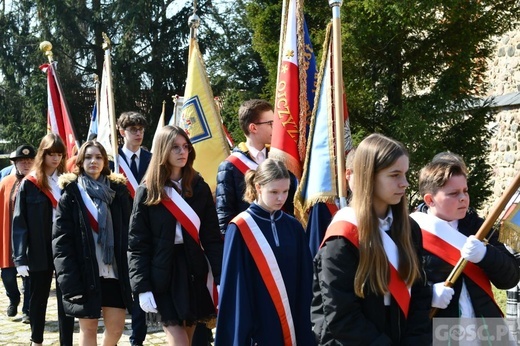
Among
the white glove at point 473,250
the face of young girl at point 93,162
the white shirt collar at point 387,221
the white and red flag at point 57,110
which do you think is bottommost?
the white glove at point 473,250

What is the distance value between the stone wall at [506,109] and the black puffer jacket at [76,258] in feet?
33.0

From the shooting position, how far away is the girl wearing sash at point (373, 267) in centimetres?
283

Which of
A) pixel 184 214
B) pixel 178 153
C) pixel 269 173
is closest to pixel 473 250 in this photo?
pixel 269 173

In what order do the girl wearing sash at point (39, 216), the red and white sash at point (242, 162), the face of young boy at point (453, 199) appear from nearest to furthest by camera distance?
the face of young boy at point (453, 199)
the red and white sash at point (242, 162)
the girl wearing sash at point (39, 216)

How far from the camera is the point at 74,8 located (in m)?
21.8

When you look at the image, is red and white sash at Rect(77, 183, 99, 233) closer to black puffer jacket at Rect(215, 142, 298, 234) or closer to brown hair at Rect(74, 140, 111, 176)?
brown hair at Rect(74, 140, 111, 176)

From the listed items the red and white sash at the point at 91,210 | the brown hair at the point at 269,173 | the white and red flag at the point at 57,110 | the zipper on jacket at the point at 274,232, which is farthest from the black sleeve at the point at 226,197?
the white and red flag at the point at 57,110

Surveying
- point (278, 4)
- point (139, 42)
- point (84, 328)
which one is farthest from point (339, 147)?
point (139, 42)

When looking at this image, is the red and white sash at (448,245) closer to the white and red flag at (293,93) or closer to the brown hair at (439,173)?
the brown hair at (439,173)

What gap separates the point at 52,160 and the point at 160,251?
238 centimetres

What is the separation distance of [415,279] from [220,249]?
1.95 metres

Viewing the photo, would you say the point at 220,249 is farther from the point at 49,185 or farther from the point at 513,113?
the point at 513,113

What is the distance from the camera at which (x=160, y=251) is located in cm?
443

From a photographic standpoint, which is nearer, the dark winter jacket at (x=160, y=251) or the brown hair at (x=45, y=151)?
the dark winter jacket at (x=160, y=251)
